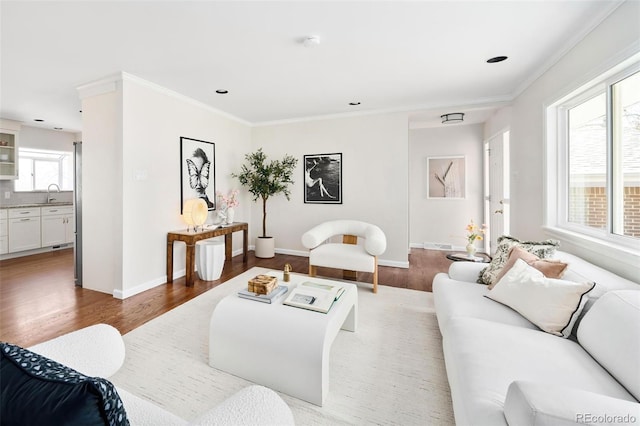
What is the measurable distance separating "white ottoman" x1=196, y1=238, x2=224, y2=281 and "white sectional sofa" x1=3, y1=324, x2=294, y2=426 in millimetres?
2473

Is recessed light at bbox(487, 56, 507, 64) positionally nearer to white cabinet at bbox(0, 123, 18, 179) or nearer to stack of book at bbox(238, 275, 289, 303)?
stack of book at bbox(238, 275, 289, 303)

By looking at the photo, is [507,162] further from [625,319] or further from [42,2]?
[42,2]

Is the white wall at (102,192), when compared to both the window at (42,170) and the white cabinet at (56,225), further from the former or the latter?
the window at (42,170)

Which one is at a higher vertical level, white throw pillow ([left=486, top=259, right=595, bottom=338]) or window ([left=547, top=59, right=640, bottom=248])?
window ([left=547, top=59, right=640, bottom=248])

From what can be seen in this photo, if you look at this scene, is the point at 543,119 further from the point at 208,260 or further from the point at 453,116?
the point at 208,260

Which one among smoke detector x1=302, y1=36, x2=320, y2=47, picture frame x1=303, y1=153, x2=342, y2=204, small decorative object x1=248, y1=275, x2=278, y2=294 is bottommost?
small decorative object x1=248, y1=275, x2=278, y2=294

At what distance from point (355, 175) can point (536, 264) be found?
10.0ft

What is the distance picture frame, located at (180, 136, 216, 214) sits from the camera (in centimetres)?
384

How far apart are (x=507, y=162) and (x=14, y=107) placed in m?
7.54

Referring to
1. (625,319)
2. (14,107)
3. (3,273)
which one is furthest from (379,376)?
(14,107)

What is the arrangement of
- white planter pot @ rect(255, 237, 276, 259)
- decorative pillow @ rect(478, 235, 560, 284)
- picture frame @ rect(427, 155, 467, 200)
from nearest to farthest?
decorative pillow @ rect(478, 235, 560, 284)
white planter pot @ rect(255, 237, 276, 259)
picture frame @ rect(427, 155, 467, 200)

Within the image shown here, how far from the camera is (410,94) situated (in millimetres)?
3750

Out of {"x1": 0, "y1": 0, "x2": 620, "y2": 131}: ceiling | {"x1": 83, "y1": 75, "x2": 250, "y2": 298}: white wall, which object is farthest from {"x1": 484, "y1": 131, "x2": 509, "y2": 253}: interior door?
{"x1": 83, "y1": 75, "x2": 250, "y2": 298}: white wall

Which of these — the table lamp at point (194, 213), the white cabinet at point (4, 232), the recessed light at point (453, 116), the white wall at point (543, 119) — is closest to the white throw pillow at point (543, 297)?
the white wall at point (543, 119)
